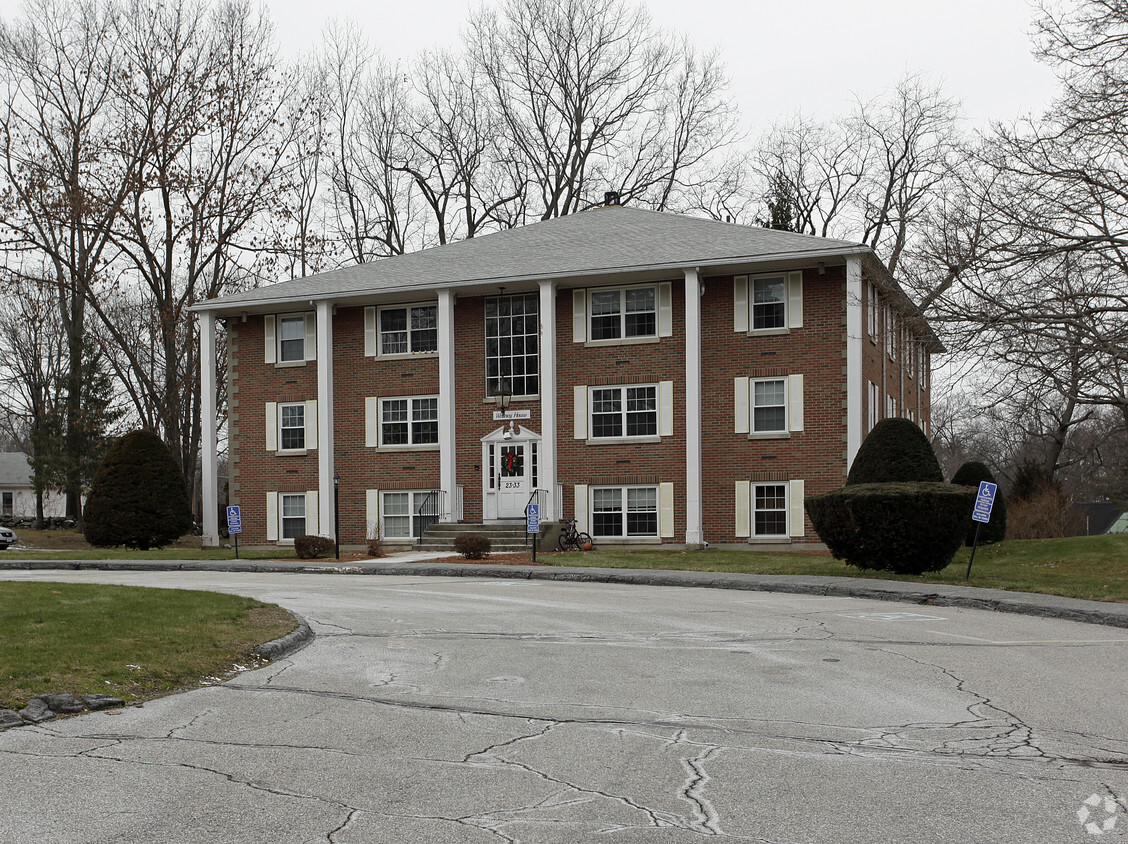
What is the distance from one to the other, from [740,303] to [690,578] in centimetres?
1212

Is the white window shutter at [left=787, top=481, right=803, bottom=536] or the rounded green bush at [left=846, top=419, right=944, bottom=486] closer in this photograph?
the rounded green bush at [left=846, top=419, right=944, bottom=486]

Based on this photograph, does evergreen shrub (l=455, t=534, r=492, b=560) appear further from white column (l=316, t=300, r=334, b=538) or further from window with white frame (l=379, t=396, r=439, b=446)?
white column (l=316, t=300, r=334, b=538)

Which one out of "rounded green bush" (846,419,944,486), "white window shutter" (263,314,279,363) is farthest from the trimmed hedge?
"white window shutter" (263,314,279,363)

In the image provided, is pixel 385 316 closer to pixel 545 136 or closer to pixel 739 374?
pixel 739 374

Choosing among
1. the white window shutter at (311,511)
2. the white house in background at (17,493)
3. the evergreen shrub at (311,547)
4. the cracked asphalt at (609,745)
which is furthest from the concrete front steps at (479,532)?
the white house in background at (17,493)

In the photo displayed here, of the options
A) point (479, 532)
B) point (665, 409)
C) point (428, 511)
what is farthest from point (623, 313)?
point (428, 511)

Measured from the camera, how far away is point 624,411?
31.1 m

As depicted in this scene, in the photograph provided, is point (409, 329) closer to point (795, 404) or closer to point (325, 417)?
point (325, 417)

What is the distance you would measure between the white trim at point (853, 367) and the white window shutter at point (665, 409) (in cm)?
467

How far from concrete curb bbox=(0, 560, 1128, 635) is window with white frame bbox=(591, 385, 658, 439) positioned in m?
8.30

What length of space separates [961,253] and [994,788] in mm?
14761

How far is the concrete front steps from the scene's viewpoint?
29.3m

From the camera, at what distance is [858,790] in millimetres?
6059

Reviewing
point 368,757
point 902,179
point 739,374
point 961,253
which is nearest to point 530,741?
point 368,757
